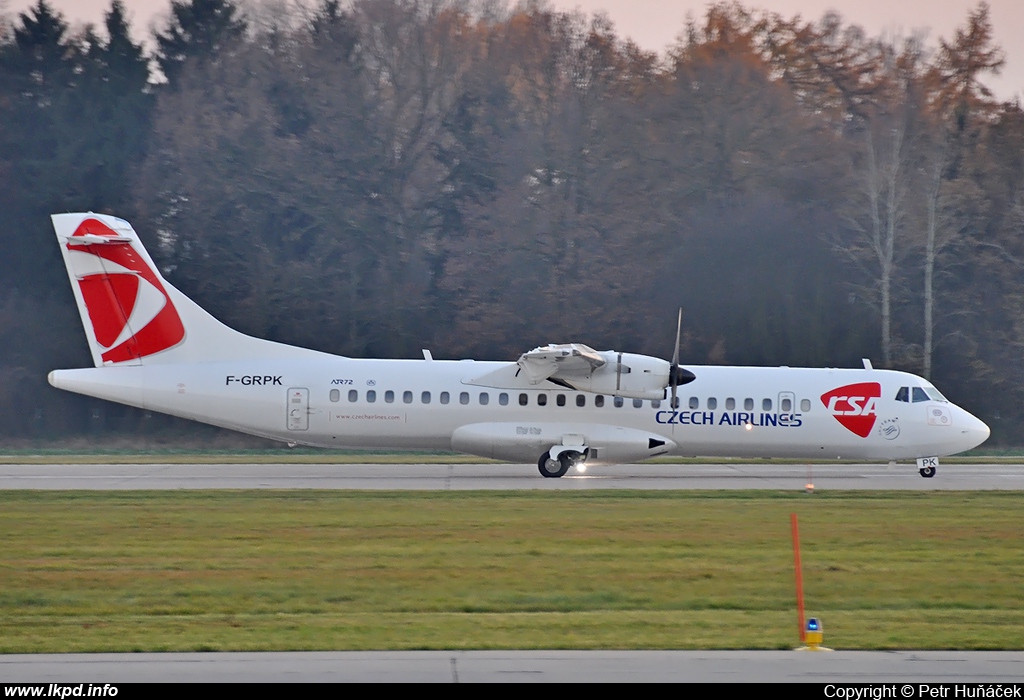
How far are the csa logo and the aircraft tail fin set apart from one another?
543 inches

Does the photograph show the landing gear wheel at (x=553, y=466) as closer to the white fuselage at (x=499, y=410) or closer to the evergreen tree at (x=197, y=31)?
the white fuselage at (x=499, y=410)

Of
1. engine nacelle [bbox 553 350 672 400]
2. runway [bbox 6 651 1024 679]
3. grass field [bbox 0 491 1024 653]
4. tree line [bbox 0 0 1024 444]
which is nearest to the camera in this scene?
runway [bbox 6 651 1024 679]

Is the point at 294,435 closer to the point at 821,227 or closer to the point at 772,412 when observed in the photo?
the point at 772,412

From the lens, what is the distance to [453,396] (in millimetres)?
23562

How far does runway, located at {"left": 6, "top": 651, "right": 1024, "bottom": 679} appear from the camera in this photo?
24.3ft

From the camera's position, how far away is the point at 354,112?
136 feet

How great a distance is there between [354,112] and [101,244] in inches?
777

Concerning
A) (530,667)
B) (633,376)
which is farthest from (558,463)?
(530,667)

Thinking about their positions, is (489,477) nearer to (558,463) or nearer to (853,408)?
(558,463)

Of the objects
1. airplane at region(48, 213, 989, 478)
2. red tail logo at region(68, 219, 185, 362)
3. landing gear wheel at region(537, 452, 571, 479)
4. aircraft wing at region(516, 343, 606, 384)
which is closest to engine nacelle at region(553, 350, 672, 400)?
airplane at region(48, 213, 989, 478)

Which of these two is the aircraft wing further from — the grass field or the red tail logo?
the red tail logo

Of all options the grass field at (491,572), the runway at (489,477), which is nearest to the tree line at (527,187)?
the runway at (489,477)

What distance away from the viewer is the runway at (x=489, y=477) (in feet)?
71.2

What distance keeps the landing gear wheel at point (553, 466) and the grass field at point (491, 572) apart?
3.93 metres
